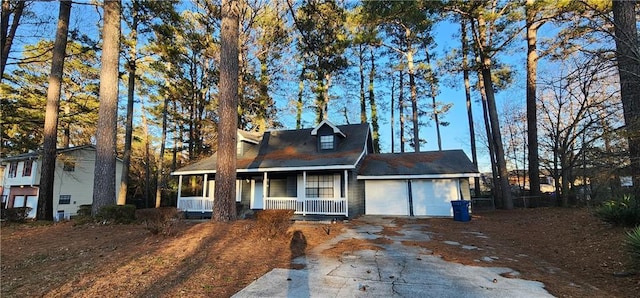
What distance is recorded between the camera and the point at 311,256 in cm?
619

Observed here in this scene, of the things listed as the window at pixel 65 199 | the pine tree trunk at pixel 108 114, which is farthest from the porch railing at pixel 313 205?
the window at pixel 65 199

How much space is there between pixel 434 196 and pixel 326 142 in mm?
5972

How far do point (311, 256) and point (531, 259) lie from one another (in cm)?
436

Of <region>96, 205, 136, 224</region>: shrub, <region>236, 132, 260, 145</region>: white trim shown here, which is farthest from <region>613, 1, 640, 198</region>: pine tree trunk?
<region>236, 132, 260, 145</region>: white trim

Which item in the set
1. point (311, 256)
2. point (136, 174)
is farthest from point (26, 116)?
point (311, 256)

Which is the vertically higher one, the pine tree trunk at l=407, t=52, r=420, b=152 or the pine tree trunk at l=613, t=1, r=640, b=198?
the pine tree trunk at l=407, t=52, r=420, b=152

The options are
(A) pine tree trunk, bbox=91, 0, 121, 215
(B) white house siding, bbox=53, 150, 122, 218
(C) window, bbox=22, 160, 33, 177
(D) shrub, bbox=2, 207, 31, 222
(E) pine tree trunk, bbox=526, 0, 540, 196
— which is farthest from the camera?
(C) window, bbox=22, 160, 33, 177

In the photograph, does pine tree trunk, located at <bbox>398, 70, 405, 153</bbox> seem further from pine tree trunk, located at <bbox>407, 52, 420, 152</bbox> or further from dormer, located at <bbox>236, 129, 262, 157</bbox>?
dormer, located at <bbox>236, 129, 262, 157</bbox>

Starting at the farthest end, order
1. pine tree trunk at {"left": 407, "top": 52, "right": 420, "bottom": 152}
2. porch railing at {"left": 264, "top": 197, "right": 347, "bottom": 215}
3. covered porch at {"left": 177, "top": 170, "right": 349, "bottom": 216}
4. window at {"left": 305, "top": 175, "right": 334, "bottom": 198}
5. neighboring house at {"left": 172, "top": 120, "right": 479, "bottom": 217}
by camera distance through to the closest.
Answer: pine tree trunk at {"left": 407, "top": 52, "right": 420, "bottom": 152}
window at {"left": 305, "top": 175, "right": 334, "bottom": 198}
neighboring house at {"left": 172, "top": 120, "right": 479, "bottom": 217}
covered porch at {"left": 177, "top": 170, "right": 349, "bottom": 216}
porch railing at {"left": 264, "top": 197, "right": 347, "bottom": 215}

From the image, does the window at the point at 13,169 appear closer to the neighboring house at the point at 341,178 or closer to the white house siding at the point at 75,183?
the white house siding at the point at 75,183

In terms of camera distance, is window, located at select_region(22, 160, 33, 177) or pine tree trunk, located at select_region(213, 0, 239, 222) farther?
window, located at select_region(22, 160, 33, 177)

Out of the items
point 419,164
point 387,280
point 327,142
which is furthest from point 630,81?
point 327,142

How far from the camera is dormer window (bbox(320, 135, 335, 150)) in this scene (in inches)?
645

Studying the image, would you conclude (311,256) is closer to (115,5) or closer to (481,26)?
(115,5)
